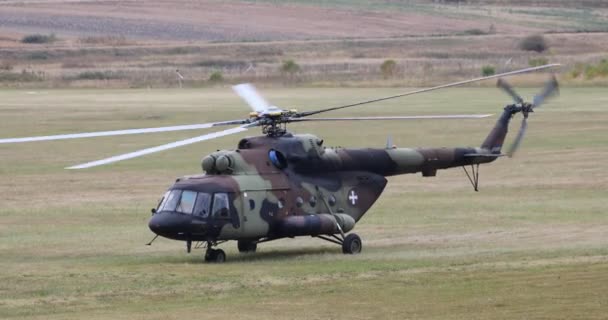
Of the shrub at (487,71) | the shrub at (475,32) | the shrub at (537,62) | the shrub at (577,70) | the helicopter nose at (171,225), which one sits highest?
the helicopter nose at (171,225)

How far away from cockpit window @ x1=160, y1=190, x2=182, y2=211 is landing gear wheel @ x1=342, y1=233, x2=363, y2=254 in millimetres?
2914

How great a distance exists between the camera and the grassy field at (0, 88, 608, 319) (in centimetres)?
1727

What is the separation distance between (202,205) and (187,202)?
230mm

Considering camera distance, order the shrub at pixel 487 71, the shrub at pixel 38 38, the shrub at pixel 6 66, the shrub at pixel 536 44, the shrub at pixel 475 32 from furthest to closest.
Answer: the shrub at pixel 475 32, the shrub at pixel 38 38, the shrub at pixel 536 44, the shrub at pixel 6 66, the shrub at pixel 487 71

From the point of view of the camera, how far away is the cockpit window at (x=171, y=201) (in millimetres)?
20625

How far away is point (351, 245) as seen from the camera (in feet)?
72.2

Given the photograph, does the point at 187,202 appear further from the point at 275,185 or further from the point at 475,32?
the point at 475,32

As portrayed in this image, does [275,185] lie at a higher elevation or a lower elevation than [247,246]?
higher

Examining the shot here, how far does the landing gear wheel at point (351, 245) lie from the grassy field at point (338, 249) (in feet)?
0.68

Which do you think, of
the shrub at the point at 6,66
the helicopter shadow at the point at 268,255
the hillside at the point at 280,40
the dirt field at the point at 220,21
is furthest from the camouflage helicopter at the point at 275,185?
the dirt field at the point at 220,21

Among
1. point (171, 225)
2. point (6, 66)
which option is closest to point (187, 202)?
point (171, 225)

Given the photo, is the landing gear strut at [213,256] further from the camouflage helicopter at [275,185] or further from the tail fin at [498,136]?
the tail fin at [498,136]

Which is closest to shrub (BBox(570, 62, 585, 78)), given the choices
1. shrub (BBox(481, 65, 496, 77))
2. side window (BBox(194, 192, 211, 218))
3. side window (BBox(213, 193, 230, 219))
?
shrub (BBox(481, 65, 496, 77))

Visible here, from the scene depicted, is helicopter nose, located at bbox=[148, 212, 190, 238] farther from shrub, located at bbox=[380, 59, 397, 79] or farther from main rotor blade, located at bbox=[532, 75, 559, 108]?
shrub, located at bbox=[380, 59, 397, 79]
